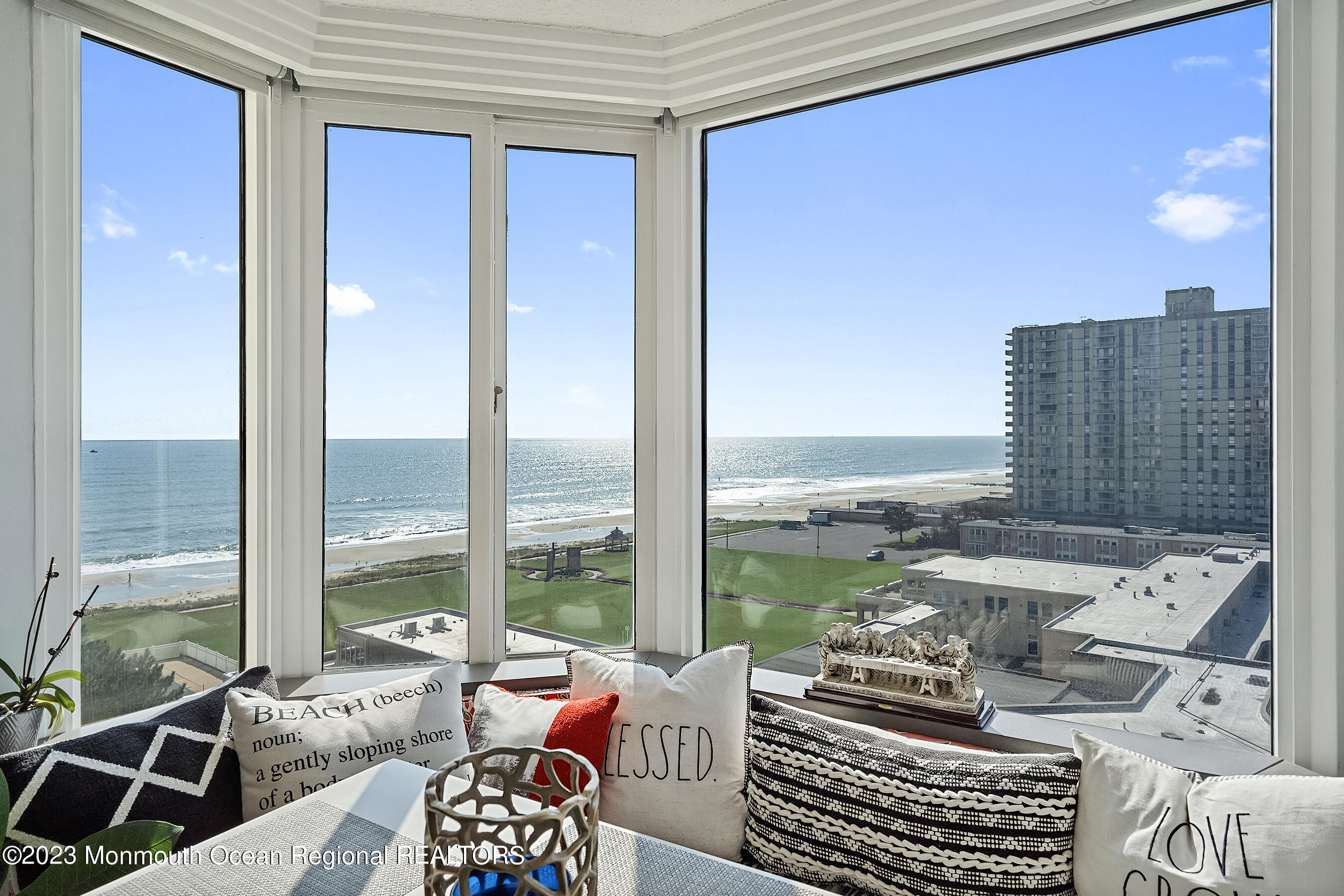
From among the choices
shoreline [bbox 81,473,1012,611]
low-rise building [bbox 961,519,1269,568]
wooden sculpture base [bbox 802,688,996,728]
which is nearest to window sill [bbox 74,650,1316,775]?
wooden sculpture base [bbox 802,688,996,728]

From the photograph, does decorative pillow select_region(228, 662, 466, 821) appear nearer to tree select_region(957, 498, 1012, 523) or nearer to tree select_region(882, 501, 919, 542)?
tree select_region(882, 501, 919, 542)

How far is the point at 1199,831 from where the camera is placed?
1.37m

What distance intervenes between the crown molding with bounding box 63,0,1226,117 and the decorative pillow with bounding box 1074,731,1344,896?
172cm

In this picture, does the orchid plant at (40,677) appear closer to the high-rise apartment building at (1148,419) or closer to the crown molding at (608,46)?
the crown molding at (608,46)

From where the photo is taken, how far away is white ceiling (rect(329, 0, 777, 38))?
2.16 m

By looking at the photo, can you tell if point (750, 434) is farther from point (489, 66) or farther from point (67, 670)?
point (67, 670)

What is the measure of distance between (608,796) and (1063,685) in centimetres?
118

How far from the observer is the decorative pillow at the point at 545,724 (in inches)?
72.0

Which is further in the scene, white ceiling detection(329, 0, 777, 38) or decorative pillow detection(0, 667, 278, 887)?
white ceiling detection(329, 0, 777, 38)

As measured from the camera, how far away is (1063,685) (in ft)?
6.57

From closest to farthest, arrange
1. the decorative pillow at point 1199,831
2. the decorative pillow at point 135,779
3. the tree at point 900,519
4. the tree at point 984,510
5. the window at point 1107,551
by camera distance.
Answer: the decorative pillow at point 1199,831 < the decorative pillow at point 135,779 < the window at point 1107,551 < the tree at point 984,510 < the tree at point 900,519

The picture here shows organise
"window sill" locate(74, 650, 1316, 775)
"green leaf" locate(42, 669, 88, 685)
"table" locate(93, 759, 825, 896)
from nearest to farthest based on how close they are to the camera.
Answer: "table" locate(93, 759, 825, 896) → "green leaf" locate(42, 669, 88, 685) → "window sill" locate(74, 650, 1316, 775)

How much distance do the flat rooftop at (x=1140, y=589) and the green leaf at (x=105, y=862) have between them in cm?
190

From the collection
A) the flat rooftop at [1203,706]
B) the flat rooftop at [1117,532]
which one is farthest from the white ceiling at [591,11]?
the flat rooftop at [1203,706]
